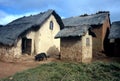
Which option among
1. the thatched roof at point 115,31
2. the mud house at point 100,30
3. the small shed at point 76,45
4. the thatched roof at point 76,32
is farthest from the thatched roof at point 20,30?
the thatched roof at point 115,31

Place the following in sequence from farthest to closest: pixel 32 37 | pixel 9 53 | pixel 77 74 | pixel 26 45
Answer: pixel 26 45
pixel 32 37
pixel 9 53
pixel 77 74

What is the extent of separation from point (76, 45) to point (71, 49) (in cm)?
62

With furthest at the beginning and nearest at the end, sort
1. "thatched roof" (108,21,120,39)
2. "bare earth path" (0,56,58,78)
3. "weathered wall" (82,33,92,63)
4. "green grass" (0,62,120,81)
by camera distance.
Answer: "thatched roof" (108,21,120,39)
"weathered wall" (82,33,92,63)
"bare earth path" (0,56,58,78)
"green grass" (0,62,120,81)

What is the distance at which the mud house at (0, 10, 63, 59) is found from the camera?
19281 mm

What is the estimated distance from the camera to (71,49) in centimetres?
1823

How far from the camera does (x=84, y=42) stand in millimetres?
18094

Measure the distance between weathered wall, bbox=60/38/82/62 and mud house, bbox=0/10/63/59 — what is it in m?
4.06

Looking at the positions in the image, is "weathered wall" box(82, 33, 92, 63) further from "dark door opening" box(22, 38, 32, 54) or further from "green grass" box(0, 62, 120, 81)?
"dark door opening" box(22, 38, 32, 54)

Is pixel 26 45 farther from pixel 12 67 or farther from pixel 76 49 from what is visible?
pixel 76 49

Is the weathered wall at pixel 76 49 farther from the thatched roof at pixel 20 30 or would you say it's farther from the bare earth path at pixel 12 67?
the thatched roof at pixel 20 30

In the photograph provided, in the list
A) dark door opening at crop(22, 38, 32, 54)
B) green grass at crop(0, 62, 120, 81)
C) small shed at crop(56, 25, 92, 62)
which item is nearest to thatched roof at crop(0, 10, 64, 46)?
dark door opening at crop(22, 38, 32, 54)

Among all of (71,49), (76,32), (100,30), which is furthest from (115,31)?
(71,49)

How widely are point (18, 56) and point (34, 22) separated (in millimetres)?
4363

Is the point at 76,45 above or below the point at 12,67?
above
